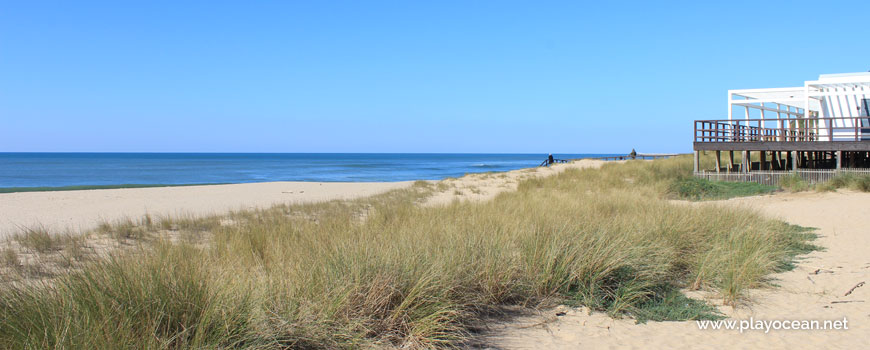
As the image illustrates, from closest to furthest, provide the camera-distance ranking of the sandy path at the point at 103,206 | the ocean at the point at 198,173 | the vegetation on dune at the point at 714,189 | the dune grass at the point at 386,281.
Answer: the dune grass at the point at 386,281, the sandy path at the point at 103,206, the vegetation on dune at the point at 714,189, the ocean at the point at 198,173

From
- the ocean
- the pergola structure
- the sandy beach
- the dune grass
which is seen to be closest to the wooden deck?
the pergola structure

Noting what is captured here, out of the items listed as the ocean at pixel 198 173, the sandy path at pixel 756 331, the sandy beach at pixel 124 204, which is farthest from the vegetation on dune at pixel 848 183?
the ocean at pixel 198 173

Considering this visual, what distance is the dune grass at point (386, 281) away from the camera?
3646 mm

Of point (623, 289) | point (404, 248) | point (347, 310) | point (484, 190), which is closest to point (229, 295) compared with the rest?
point (347, 310)

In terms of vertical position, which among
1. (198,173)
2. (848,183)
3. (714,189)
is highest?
(198,173)

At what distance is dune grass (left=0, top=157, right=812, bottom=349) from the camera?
3646 mm

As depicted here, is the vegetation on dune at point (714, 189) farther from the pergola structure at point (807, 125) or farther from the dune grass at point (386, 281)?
the dune grass at point (386, 281)

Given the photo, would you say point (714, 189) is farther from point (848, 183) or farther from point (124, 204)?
point (124, 204)

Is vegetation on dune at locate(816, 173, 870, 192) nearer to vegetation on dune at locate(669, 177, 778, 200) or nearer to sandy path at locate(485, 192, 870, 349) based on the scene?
vegetation on dune at locate(669, 177, 778, 200)

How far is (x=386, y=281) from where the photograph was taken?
469 centimetres

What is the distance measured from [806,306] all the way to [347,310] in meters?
4.67

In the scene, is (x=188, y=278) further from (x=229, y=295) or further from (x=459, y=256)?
(x=459, y=256)

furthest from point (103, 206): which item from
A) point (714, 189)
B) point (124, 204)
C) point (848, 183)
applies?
point (848, 183)

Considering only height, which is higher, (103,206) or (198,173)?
(198,173)
